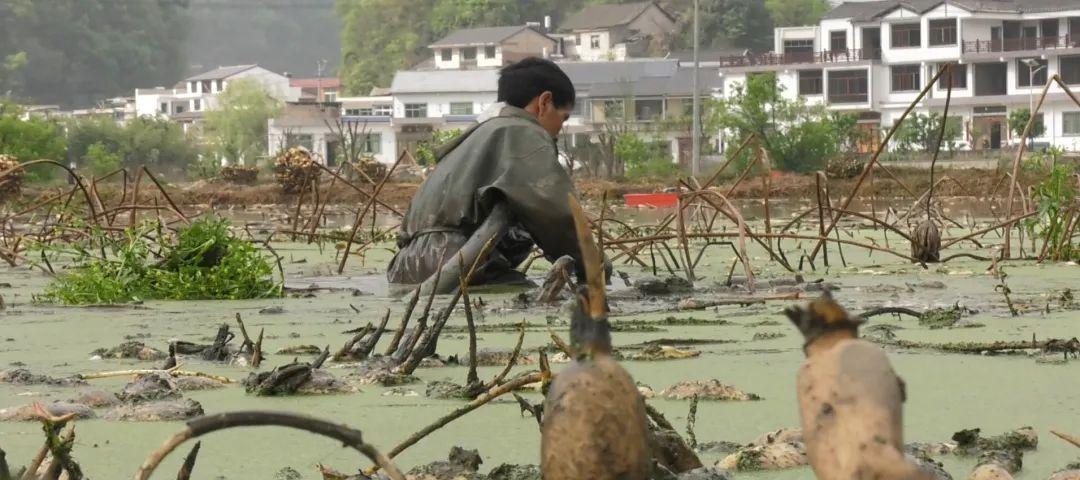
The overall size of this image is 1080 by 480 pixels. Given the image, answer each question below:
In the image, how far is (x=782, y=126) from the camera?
52438 millimetres

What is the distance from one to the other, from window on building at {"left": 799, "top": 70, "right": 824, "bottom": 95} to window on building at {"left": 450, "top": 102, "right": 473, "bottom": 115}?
15.7m

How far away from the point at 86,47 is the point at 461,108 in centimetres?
4003

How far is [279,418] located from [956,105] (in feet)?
226

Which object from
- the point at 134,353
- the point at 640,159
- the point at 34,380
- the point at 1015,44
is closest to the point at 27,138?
the point at 640,159

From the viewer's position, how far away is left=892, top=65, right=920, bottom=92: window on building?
70.8m

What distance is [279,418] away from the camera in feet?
4.59

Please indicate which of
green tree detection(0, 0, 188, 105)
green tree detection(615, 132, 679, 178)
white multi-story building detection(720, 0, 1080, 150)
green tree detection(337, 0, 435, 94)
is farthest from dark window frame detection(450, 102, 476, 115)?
green tree detection(0, 0, 188, 105)

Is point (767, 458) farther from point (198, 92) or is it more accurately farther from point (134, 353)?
point (198, 92)

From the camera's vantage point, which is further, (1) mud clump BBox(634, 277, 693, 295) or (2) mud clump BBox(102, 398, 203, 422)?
A: (1) mud clump BBox(634, 277, 693, 295)

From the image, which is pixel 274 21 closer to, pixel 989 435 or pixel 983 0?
pixel 983 0

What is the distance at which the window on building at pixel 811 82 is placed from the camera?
73.4 metres

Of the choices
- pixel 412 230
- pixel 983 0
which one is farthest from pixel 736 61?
pixel 412 230

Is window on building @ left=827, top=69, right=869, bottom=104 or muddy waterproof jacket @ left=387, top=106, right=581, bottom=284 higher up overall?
window on building @ left=827, top=69, right=869, bottom=104

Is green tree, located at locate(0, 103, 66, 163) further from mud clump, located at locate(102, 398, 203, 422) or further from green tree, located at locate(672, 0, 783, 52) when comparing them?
green tree, located at locate(672, 0, 783, 52)
